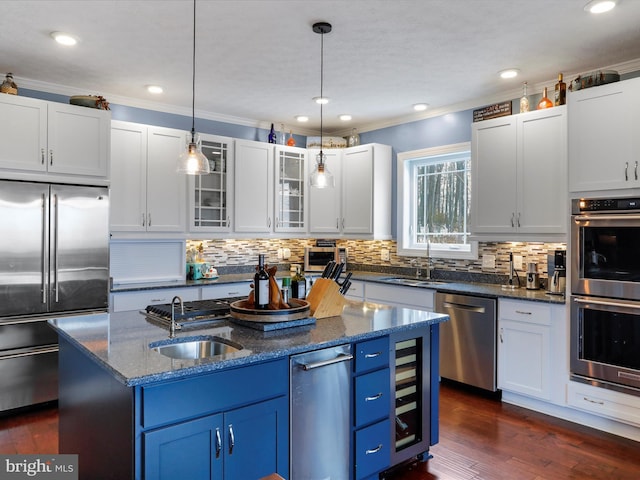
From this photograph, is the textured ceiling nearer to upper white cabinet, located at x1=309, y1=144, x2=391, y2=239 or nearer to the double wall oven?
upper white cabinet, located at x1=309, y1=144, x2=391, y2=239

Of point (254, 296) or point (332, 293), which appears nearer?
point (254, 296)

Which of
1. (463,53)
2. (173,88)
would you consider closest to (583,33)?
(463,53)

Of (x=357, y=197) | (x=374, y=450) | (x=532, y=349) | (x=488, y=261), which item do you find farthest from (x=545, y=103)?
(x=374, y=450)

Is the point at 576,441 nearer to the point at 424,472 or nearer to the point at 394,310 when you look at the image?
the point at 424,472

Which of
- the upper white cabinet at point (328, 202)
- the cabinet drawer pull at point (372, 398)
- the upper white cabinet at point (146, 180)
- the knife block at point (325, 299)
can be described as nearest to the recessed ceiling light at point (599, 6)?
the knife block at point (325, 299)

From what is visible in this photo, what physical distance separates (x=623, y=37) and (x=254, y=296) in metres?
2.93

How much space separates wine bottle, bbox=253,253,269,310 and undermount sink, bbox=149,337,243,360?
326 millimetres

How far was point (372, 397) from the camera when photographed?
2.47 metres

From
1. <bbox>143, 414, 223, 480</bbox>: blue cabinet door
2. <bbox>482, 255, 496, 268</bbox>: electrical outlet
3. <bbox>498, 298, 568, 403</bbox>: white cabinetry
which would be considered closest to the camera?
<bbox>143, 414, 223, 480</bbox>: blue cabinet door

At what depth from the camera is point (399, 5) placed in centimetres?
266

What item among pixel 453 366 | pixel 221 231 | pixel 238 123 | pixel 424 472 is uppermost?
pixel 238 123

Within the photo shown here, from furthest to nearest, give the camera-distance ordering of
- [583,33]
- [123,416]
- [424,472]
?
[583,33] → [424,472] → [123,416]

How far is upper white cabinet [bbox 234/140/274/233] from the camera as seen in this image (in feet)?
16.2

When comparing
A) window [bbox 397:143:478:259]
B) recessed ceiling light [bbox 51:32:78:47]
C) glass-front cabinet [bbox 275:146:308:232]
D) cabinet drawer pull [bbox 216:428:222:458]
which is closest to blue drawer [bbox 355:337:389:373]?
cabinet drawer pull [bbox 216:428:222:458]
